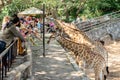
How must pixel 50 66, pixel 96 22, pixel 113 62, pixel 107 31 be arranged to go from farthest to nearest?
pixel 107 31 → pixel 96 22 → pixel 113 62 → pixel 50 66

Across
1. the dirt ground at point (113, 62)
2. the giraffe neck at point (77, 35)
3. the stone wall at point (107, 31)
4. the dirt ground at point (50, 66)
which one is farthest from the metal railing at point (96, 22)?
the dirt ground at point (50, 66)

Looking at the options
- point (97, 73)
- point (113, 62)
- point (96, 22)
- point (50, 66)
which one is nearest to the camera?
point (50, 66)

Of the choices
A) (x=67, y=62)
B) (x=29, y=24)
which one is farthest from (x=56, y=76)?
(x=29, y=24)

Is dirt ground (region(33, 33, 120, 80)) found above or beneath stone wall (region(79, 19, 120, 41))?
above

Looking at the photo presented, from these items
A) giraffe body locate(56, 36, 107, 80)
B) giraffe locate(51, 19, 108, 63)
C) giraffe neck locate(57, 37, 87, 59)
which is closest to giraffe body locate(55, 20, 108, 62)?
giraffe locate(51, 19, 108, 63)

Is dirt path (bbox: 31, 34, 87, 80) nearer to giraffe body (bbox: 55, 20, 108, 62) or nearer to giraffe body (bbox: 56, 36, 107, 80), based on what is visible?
giraffe body (bbox: 56, 36, 107, 80)

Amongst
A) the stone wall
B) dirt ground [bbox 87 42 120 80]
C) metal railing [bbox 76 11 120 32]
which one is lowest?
dirt ground [bbox 87 42 120 80]

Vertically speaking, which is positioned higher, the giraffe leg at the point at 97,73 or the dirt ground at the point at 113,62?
the giraffe leg at the point at 97,73

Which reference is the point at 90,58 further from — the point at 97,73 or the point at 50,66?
the point at 50,66

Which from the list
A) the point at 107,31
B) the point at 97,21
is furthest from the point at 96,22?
the point at 107,31

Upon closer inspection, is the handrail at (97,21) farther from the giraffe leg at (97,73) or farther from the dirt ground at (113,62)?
the giraffe leg at (97,73)

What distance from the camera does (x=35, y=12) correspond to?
23.0 metres

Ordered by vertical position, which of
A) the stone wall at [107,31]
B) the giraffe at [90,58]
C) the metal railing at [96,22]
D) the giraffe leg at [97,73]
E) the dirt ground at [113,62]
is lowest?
the dirt ground at [113,62]

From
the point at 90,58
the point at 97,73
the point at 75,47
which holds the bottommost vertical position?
the point at 97,73
